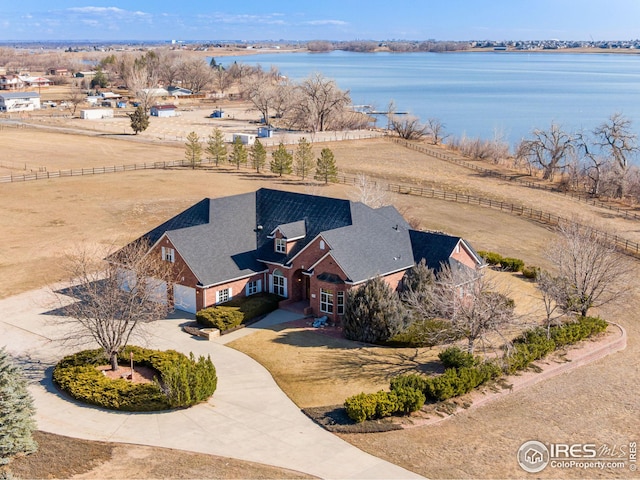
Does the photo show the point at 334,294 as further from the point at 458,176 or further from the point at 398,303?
the point at 458,176

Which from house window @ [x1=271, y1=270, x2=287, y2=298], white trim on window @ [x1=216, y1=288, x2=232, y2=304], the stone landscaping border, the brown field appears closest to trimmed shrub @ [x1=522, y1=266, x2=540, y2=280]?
the brown field

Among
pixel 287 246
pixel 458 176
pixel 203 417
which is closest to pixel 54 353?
pixel 203 417

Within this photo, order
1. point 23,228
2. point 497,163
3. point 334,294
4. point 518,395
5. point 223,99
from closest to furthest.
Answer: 1. point 518,395
2. point 334,294
3. point 23,228
4. point 497,163
5. point 223,99

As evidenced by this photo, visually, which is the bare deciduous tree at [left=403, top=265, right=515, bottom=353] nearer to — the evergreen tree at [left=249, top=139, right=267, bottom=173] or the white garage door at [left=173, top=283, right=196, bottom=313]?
the white garage door at [left=173, top=283, right=196, bottom=313]

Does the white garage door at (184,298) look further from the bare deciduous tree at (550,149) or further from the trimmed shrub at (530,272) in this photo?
the bare deciduous tree at (550,149)

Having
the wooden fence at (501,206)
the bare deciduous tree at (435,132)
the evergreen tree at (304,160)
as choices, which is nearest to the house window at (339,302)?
the wooden fence at (501,206)

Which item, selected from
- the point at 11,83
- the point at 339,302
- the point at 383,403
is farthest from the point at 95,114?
the point at 383,403
